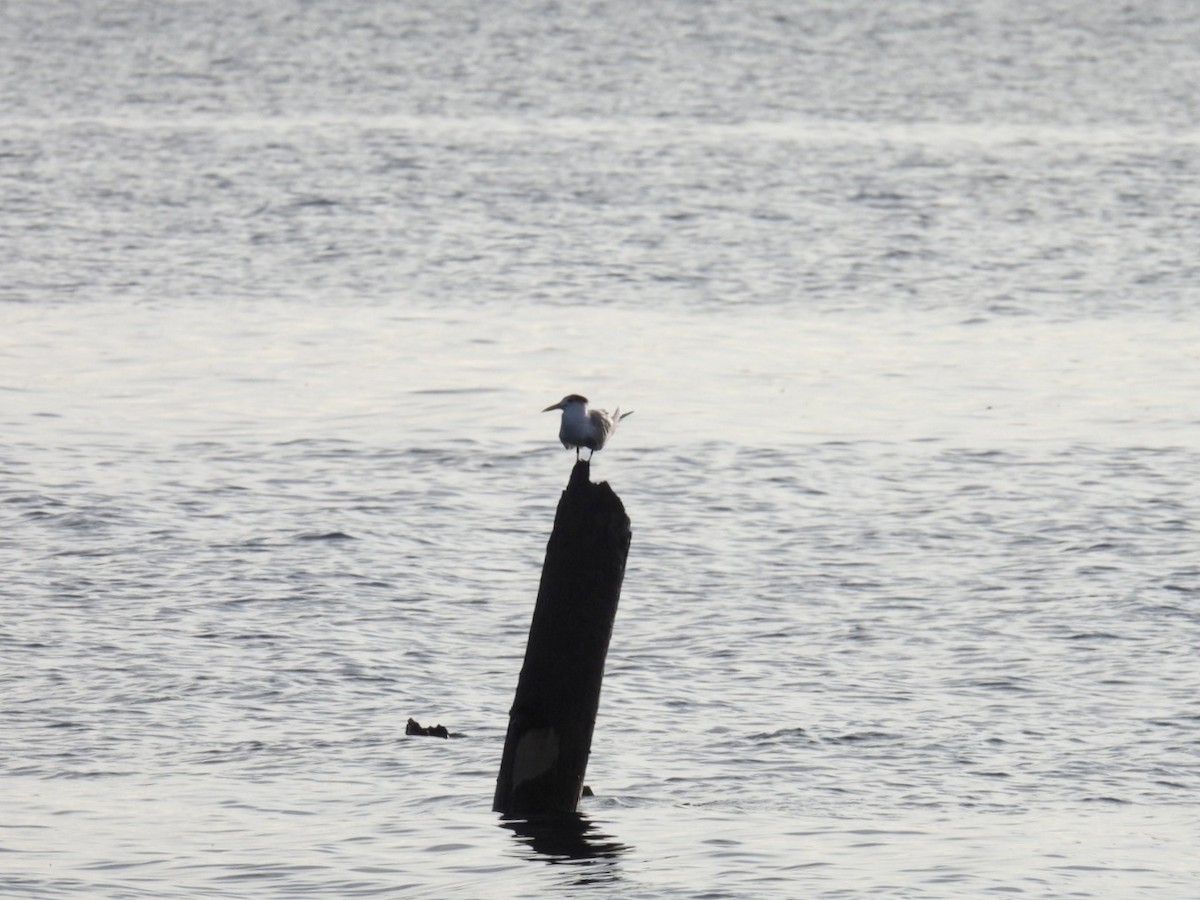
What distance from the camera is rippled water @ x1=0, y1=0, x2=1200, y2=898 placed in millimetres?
15078

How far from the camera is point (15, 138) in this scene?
51969mm

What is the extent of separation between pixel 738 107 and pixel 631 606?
138ft

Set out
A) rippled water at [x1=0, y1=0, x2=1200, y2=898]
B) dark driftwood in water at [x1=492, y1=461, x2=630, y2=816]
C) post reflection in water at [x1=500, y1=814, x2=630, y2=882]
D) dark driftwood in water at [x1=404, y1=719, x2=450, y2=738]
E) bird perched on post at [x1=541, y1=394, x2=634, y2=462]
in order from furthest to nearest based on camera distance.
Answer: dark driftwood in water at [x1=404, y1=719, x2=450, y2=738], bird perched on post at [x1=541, y1=394, x2=634, y2=462], rippled water at [x1=0, y1=0, x2=1200, y2=898], post reflection in water at [x1=500, y1=814, x2=630, y2=882], dark driftwood in water at [x1=492, y1=461, x2=630, y2=816]

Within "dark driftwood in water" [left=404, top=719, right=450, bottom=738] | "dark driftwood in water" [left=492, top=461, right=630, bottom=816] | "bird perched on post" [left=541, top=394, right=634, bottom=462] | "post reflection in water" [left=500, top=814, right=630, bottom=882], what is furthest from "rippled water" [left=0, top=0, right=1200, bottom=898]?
"bird perched on post" [left=541, top=394, right=634, bottom=462]

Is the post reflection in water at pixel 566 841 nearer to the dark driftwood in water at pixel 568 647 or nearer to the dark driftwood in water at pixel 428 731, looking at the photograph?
the dark driftwood in water at pixel 568 647

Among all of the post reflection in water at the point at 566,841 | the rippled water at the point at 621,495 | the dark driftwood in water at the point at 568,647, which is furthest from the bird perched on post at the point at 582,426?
the post reflection in water at the point at 566,841

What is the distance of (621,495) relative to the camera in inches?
968

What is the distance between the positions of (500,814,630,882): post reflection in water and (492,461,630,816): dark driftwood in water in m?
0.12

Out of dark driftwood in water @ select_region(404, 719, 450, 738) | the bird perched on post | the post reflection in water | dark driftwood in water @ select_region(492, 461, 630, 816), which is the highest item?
the bird perched on post

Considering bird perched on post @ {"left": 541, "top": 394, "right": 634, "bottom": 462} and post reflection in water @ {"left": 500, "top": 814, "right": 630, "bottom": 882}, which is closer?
post reflection in water @ {"left": 500, "top": 814, "right": 630, "bottom": 882}

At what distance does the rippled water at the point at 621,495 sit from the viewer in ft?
49.5

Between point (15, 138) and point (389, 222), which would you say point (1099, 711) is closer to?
point (389, 222)

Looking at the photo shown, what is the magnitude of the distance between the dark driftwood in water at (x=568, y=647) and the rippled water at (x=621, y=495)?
0.52 meters

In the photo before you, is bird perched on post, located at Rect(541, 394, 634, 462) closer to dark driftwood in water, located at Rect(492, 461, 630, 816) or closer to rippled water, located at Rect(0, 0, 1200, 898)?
rippled water, located at Rect(0, 0, 1200, 898)
